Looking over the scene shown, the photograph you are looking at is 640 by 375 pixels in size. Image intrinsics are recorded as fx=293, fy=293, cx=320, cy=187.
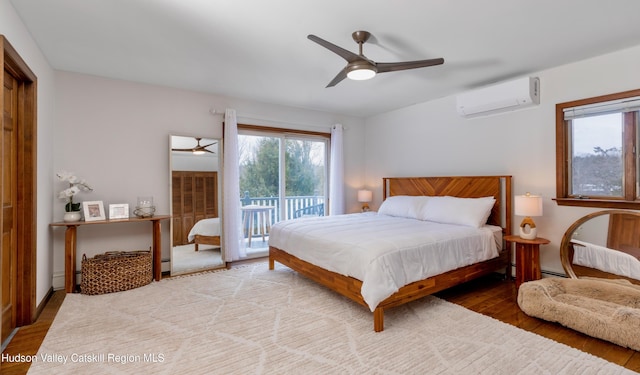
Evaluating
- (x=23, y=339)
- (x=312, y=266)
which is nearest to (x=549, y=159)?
(x=312, y=266)

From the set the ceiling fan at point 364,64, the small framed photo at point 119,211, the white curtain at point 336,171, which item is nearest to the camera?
the ceiling fan at point 364,64

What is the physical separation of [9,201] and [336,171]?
409cm

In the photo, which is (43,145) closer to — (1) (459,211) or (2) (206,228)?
(2) (206,228)

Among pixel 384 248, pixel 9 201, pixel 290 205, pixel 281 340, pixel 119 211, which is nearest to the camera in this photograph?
pixel 281 340

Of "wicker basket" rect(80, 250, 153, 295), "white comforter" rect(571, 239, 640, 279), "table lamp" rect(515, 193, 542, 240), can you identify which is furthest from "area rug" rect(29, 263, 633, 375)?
"white comforter" rect(571, 239, 640, 279)

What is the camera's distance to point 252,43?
2.68 m

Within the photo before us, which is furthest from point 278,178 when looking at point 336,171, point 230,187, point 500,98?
point 500,98

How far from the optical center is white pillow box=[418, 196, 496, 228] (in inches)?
136

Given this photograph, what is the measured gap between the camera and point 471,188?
4.02 meters

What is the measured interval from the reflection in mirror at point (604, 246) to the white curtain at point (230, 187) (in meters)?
4.03

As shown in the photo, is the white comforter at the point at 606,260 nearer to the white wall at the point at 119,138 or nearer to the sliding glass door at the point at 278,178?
the sliding glass door at the point at 278,178

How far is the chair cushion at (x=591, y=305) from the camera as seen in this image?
6.79 ft

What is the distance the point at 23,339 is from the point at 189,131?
271cm

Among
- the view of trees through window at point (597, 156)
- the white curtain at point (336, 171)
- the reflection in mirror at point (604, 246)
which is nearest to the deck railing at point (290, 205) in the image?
the white curtain at point (336, 171)
